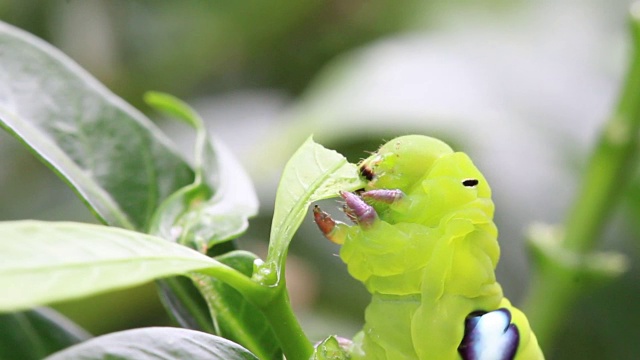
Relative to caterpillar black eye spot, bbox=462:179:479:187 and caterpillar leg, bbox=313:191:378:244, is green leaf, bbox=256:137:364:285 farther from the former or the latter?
caterpillar black eye spot, bbox=462:179:479:187

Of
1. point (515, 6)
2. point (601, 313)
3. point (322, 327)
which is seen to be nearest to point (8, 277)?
point (322, 327)

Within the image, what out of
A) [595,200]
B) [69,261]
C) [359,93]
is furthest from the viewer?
[359,93]

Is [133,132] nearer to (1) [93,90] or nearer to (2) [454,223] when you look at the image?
(1) [93,90]

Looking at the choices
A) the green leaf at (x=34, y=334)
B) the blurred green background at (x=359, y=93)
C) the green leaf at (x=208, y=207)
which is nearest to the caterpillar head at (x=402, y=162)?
the green leaf at (x=208, y=207)

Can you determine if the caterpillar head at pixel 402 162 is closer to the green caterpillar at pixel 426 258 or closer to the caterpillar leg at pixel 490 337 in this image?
the green caterpillar at pixel 426 258

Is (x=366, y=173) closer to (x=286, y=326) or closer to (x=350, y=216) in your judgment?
(x=350, y=216)

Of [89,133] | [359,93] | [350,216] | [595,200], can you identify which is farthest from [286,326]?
[359,93]
